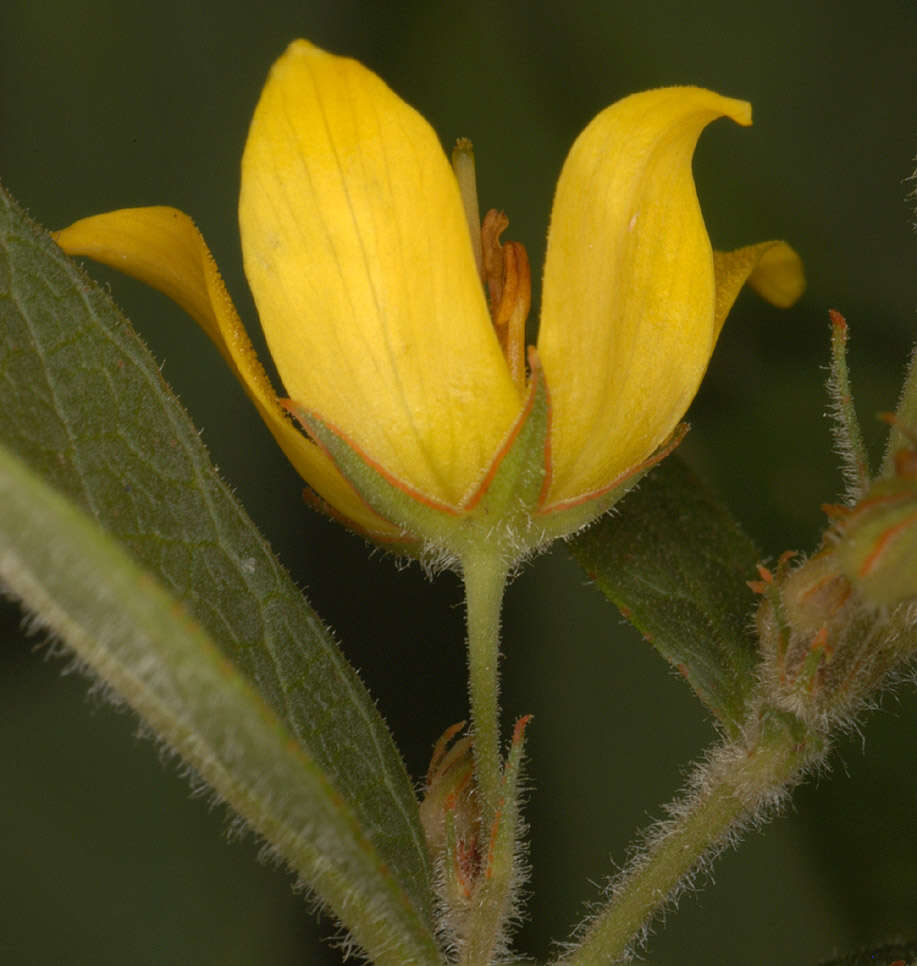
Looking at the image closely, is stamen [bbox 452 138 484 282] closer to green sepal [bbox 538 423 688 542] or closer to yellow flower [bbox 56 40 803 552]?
yellow flower [bbox 56 40 803 552]

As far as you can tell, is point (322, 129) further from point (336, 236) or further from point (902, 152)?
point (902, 152)

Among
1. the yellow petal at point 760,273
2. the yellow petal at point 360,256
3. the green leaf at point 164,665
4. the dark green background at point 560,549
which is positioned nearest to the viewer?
the green leaf at point 164,665

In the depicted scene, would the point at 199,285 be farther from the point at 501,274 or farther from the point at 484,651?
the point at 484,651

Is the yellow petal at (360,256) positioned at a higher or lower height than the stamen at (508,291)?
higher

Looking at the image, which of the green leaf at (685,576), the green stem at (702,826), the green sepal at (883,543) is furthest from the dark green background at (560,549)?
the green sepal at (883,543)

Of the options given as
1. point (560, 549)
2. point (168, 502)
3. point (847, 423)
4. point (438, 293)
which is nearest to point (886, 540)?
point (847, 423)

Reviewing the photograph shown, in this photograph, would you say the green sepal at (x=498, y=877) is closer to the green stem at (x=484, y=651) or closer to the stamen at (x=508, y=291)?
the green stem at (x=484, y=651)
